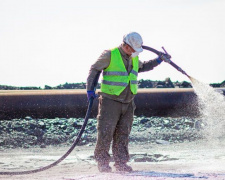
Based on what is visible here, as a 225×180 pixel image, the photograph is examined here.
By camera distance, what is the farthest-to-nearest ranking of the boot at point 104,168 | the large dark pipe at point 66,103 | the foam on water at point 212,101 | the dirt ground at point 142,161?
1. the large dark pipe at point 66,103
2. the foam on water at point 212,101
3. the boot at point 104,168
4. the dirt ground at point 142,161

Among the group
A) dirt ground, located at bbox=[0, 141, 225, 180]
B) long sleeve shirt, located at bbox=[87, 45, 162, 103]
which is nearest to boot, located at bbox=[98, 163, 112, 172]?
dirt ground, located at bbox=[0, 141, 225, 180]

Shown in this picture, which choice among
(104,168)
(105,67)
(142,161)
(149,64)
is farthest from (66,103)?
(104,168)

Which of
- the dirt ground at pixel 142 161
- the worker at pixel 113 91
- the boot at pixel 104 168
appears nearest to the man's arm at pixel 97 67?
the worker at pixel 113 91

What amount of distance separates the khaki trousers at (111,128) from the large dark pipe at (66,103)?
3.40 m

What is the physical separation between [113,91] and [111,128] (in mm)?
459

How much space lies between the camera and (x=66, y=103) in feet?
31.8

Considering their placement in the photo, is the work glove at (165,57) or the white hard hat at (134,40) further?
the work glove at (165,57)

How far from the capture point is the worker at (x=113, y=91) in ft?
20.0

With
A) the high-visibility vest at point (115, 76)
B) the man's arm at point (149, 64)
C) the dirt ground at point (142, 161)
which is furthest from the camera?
the man's arm at point (149, 64)

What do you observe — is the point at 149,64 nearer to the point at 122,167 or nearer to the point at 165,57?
the point at 165,57

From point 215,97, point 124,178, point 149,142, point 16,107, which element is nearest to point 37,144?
point 16,107

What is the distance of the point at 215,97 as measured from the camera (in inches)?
281

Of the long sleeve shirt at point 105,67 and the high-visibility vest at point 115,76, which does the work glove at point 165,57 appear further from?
the high-visibility vest at point 115,76

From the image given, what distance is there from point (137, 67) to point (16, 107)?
3712 millimetres
